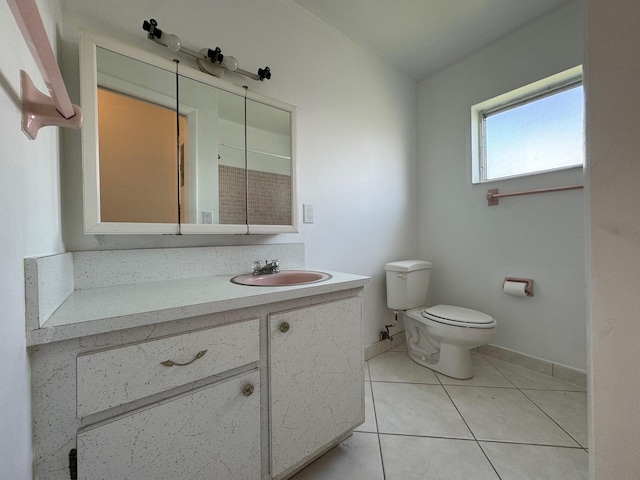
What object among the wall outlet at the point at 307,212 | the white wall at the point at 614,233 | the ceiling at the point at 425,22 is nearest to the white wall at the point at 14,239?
the white wall at the point at 614,233

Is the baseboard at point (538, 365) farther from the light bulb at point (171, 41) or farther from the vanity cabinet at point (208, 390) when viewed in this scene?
the light bulb at point (171, 41)

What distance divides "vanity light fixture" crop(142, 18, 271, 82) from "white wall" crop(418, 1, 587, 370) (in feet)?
5.48

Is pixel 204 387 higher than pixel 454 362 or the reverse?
higher

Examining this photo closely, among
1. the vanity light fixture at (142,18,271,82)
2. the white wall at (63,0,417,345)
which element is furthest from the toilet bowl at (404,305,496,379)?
the vanity light fixture at (142,18,271,82)

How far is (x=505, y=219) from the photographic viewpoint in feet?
6.34

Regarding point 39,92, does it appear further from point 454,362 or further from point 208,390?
point 454,362

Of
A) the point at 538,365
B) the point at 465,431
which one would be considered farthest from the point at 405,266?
the point at 538,365

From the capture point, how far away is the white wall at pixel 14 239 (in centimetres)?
45

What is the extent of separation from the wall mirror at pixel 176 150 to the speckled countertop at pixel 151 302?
25cm

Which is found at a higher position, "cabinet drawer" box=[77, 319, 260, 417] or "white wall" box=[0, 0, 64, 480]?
"white wall" box=[0, 0, 64, 480]

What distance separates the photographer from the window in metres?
1.69

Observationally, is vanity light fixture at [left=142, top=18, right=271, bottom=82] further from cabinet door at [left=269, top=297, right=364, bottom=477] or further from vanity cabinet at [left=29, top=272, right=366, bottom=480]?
cabinet door at [left=269, top=297, right=364, bottom=477]

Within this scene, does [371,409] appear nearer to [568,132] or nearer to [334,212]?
[334,212]

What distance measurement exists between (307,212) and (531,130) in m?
1.79
